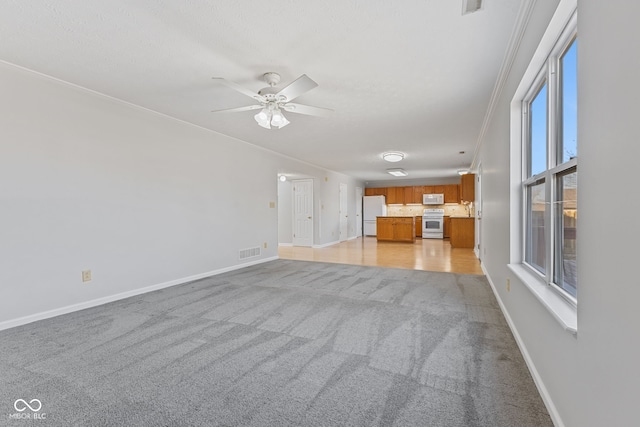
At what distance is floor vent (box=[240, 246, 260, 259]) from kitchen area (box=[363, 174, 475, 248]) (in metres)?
5.13

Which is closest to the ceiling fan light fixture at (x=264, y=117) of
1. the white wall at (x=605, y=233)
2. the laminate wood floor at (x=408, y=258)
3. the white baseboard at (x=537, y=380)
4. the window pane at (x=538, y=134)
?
the window pane at (x=538, y=134)

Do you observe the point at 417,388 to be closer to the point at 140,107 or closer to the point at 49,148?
the point at 49,148

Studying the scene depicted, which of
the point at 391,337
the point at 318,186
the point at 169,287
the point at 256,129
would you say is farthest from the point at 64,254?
the point at 318,186

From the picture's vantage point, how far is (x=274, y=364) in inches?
78.5

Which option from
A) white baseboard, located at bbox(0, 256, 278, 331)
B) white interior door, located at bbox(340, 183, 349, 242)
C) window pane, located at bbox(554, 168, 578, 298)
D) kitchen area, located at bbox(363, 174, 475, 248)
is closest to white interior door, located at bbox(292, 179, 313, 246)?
white interior door, located at bbox(340, 183, 349, 242)

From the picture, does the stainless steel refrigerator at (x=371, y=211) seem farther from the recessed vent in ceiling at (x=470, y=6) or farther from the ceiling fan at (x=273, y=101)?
the recessed vent in ceiling at (x=470, y=6)

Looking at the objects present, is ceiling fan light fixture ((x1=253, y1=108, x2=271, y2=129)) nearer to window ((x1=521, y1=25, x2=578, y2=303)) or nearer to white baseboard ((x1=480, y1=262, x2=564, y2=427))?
window ((x1=521, y1=25, x2=578, y2=303))

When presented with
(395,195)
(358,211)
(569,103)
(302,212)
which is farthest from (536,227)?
(395,195)

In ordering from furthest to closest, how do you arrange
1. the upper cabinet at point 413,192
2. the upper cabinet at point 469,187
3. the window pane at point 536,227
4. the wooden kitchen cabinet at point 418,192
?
the wooden kitchen cabinet at point 418,192, the upper cabinet at point 413,192, the upper cabinet at point 469,187, the window pane at point 536,227

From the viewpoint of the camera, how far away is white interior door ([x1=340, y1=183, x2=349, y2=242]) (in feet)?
32.1

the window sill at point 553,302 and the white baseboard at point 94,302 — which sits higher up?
the window sill at point 553,302

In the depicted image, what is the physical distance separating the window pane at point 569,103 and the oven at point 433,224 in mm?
9284

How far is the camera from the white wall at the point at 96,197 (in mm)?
2711

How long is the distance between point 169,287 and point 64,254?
4.16 ft
